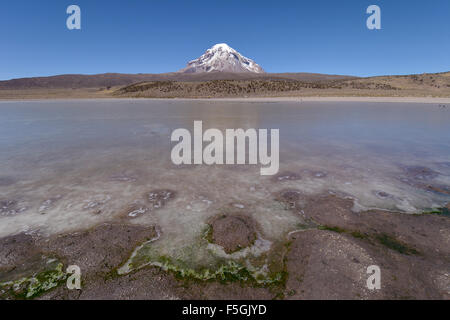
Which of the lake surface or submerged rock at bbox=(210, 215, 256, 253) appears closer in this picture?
submerged rock at bbox=(210, 215, 256, 253)

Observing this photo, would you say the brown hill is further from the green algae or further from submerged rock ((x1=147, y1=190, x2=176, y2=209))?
the green algae

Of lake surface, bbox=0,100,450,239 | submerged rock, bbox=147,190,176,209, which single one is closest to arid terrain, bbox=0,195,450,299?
lake surface, bbox=0,100,450,239

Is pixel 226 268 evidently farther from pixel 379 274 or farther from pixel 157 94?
pixel 157 94

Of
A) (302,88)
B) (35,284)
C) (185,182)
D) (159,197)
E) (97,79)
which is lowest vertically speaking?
(35,284)

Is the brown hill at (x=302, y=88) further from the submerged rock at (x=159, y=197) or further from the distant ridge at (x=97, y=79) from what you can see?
the distant ridge at (x=97, y=79)

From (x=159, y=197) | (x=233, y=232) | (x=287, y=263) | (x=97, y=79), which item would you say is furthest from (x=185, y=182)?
(x=97, y=79)

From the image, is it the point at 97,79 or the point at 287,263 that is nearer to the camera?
the point at 287,263

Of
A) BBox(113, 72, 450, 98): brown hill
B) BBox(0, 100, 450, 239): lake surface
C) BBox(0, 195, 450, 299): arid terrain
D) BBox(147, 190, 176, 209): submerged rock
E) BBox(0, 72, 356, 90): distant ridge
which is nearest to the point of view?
BBox(0, 195, 450, 299): arid terrain

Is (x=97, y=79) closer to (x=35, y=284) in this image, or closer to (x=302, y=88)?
(x=302, y=88)

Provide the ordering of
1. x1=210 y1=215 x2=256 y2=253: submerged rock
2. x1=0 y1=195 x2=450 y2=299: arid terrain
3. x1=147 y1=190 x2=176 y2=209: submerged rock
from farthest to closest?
x1=147 y1=190 x2=176 y2=209: submerged rock → x1=210 y1=215 x2=256 y2=253: submerged rock → x1=0 y1=195 x2=450 y2=299: arid terrain

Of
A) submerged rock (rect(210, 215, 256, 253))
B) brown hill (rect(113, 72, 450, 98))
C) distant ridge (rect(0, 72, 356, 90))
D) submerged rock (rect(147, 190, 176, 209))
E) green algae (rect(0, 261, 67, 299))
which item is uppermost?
distant ridge (rect(0, 72, 356, 90))

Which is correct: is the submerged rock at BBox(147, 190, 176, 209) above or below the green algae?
above

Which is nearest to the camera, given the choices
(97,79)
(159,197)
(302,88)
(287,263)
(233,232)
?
(287,263)

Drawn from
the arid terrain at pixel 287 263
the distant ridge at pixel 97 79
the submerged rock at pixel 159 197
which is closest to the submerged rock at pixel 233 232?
the arid terrain at pixel 287 263
